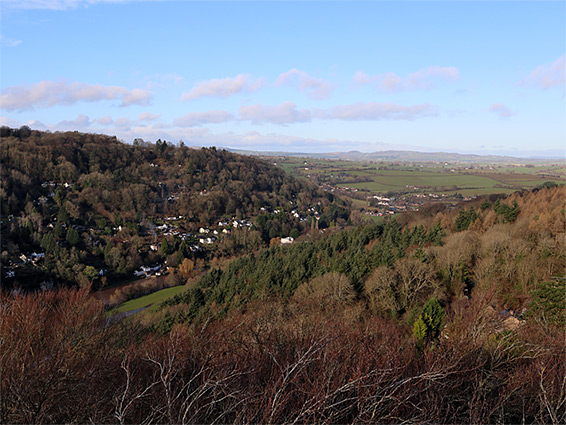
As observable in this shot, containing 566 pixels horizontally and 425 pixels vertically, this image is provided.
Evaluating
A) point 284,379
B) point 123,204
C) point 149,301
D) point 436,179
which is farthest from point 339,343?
point 436,179

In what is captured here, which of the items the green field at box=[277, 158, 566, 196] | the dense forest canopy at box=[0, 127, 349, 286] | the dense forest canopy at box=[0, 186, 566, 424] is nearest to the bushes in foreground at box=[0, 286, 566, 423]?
the dense forest canopy at box=[0, 186, 566, 424]

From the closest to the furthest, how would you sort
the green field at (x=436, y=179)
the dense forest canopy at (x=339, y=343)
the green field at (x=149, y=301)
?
the dense forest canopy at (x=339, y=343)
the green field at (x=149, y=301)
the green field at (x=436, y=179)

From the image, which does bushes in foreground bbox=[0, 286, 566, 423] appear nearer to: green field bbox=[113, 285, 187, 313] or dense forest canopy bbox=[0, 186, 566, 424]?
dense forest canopy bbox=[0, 186, 566, 424]

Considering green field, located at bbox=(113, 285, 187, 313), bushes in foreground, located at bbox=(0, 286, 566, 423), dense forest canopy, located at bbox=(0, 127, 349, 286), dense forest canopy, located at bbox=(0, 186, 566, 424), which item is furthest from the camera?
dense forest canopy, located at bbox=(0, 127, 349, 286)

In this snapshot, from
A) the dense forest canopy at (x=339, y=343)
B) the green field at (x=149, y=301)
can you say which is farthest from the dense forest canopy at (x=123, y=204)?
the dense forest canopy at (x=339, y=343)

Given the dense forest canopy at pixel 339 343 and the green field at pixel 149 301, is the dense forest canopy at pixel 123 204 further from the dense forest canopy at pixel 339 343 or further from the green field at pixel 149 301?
the dense forest canopy at pixel 339 343

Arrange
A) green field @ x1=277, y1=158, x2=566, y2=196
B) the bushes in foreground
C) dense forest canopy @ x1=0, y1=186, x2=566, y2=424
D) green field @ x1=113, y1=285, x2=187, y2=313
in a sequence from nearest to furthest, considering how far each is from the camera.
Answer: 1. the bushes in foreground
2. dense forest canopy @ x1=0, y1=186, x2=566, y2=424
3. green field @ x1=113, y1=285, x2=187, y2=313
4. green field @ x1=277, y1=158, x2=566, y2=196

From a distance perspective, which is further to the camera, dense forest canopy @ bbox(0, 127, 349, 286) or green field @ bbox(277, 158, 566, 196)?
green field @ bbox(277, 158, 566, 196)

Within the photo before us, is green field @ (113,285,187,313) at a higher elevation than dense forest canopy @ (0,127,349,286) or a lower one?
lower

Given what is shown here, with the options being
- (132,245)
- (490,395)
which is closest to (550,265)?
(490,395)

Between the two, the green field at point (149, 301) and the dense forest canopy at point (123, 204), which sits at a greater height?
the dense forest canopy at point (123, 204)

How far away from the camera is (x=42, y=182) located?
51.5 m

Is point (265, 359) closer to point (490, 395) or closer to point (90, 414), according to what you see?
point (90, 414)

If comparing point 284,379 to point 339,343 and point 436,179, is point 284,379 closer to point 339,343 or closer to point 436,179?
point 339,343
